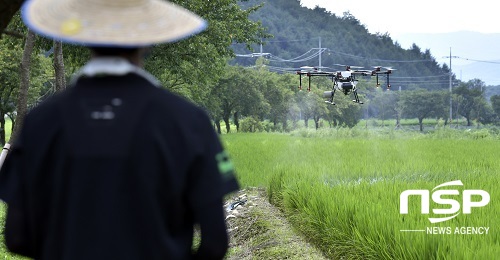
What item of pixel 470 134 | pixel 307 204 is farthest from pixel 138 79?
pixel 470 134

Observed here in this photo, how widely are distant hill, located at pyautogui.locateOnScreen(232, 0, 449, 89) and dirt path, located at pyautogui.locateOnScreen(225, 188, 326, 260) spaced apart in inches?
4279

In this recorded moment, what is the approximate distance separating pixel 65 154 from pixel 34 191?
0.21 meters

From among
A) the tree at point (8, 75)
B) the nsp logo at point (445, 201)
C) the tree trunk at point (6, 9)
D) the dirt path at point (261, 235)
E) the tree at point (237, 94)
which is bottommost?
the tree at point (237, 94)

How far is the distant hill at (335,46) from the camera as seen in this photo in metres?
125

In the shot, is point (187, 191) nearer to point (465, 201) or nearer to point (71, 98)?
point (71, 98)

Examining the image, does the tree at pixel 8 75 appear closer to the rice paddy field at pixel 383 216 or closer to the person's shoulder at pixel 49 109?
the rice paddy field at pixel 383 216

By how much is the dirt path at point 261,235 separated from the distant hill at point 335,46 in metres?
109

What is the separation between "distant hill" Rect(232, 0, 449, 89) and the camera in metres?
125

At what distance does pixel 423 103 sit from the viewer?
98.9m

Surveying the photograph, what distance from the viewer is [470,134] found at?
1700 inches

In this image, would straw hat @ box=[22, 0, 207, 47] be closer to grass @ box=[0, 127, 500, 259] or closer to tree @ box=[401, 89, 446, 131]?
grass @ box=[0, 127, 500, 259]

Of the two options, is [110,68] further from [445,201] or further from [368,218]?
[445,201]

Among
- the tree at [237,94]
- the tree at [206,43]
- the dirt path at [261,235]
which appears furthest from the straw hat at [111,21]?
the tree at [237,94]

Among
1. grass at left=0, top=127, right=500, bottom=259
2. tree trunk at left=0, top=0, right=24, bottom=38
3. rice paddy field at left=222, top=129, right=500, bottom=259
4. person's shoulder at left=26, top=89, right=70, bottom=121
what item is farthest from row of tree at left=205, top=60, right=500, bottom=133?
person's shoulder at left=26, top=89, right=70, bottom=121
